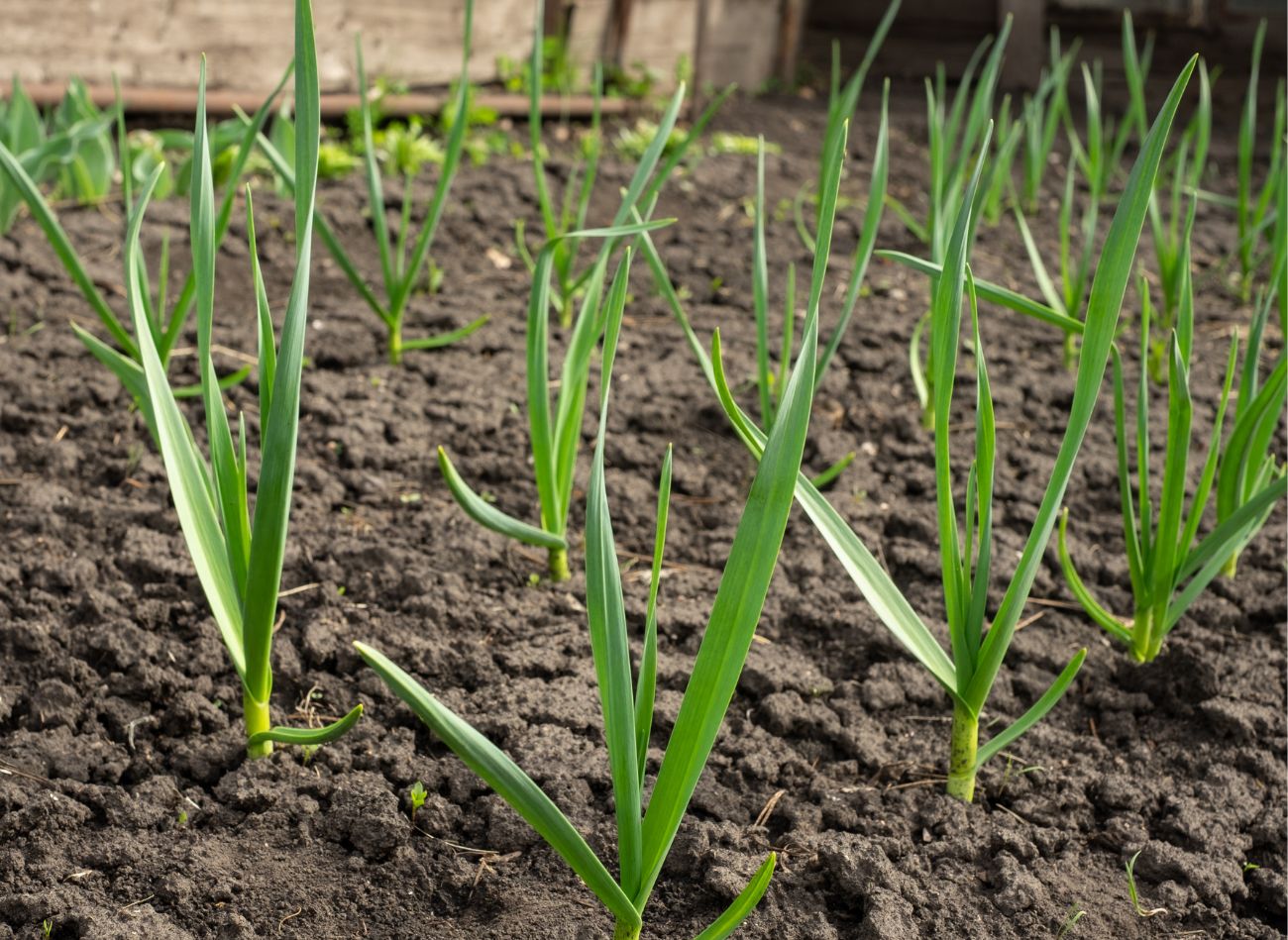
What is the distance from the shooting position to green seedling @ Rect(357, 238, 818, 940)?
835mm

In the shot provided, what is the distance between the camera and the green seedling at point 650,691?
0.84 metres

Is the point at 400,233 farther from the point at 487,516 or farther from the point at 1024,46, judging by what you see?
the point at 1024,46

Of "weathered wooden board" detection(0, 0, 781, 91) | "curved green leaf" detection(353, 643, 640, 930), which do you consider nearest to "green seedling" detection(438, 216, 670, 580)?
Result: "curved green leaf" detection(353, 643, 640, 930)

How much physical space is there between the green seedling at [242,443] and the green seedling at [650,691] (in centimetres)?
17

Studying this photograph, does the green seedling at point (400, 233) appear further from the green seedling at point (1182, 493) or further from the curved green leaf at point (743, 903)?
the curved green leaf at point (743, 903)

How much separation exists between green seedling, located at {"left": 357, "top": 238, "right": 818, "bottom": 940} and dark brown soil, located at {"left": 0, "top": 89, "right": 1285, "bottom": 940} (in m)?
0.19

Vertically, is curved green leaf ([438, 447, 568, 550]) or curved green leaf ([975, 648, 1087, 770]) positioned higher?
curved green leaf ([438, 447, 568, 550])

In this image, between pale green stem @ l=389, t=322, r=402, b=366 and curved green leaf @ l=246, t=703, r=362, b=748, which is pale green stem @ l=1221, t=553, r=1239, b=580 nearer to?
curved green leaf @ l=246, t=703, r=362, b=748

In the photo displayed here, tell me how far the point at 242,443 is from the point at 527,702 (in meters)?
0.42

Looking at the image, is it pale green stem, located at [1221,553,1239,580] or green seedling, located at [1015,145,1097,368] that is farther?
green seedling, located at [1015,145,1097,368]

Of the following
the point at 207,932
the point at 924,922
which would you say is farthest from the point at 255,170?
the point at 924,922

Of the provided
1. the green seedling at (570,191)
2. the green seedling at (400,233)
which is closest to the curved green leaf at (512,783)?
the green seedling at (570,191)

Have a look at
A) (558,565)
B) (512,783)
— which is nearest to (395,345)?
(558,565)

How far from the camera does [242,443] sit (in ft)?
3.93
